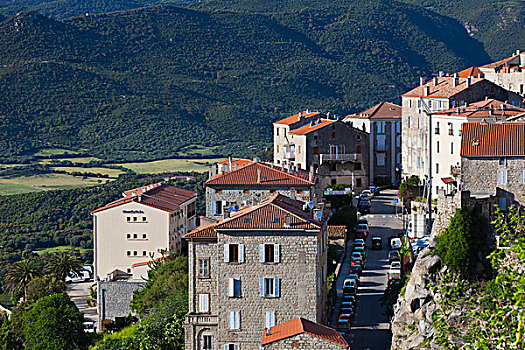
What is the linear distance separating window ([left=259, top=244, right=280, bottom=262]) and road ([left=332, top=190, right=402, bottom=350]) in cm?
555

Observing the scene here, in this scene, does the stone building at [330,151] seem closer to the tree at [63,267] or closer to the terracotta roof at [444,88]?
the terracotta roof at [444,88]

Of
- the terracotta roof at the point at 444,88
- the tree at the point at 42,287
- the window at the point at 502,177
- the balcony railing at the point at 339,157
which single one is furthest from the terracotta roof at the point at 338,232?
the window at the point at 502,177

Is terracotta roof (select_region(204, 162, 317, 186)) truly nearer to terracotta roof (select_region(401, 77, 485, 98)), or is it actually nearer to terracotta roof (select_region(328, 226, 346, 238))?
terracotta roof (select_region(328, 226, 346, 238))

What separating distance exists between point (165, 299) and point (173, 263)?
7079 millimetres

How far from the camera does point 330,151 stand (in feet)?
277

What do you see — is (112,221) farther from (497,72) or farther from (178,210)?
(497,72)

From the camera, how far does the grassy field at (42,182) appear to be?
458 ft

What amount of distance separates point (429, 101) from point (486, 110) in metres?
11.0

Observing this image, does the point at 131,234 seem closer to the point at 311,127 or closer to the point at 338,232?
the point at 338,232

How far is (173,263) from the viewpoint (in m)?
62.9

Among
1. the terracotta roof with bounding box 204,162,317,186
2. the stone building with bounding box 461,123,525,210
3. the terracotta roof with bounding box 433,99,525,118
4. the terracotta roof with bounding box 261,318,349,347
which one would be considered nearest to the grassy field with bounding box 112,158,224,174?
the terracotta roof with bounding box 433,99,525,118

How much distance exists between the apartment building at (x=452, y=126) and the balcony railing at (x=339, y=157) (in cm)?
1417

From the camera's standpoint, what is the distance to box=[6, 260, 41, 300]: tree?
76.9 metres

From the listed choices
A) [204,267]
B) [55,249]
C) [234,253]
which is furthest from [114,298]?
[55,249]
